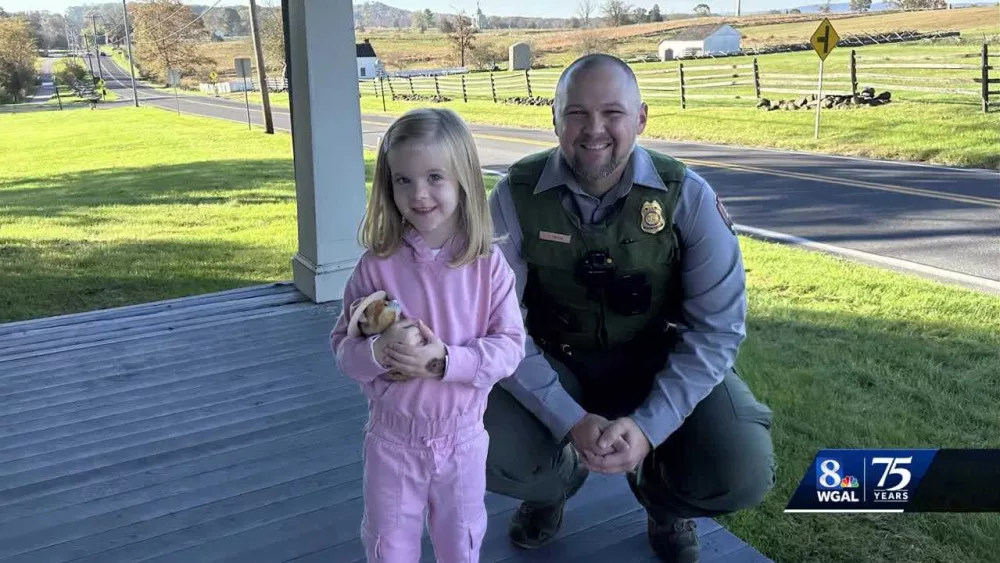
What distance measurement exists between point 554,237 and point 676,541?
735 millimetres

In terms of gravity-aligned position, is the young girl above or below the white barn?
below

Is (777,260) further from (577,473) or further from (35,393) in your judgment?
(35,393)

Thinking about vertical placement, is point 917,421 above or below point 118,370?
below

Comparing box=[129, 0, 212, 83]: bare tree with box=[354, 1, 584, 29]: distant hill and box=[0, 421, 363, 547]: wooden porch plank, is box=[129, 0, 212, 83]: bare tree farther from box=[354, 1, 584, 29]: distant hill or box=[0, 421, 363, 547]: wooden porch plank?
box=[0, 421, 363, 547]: wooden porch plank

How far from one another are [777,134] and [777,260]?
24.2 ft

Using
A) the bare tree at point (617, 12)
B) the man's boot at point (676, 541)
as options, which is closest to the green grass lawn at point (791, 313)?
the man's boot at point (676, 541)

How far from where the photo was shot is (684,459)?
5.49 feet

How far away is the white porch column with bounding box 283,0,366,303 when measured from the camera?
3602mm

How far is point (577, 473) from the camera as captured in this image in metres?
1.89

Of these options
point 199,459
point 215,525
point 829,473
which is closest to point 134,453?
point 199,459

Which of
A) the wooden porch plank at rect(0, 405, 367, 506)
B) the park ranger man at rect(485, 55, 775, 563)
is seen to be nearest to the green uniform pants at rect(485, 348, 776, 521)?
the park ranger man at rect(485, 55, 775, 563)

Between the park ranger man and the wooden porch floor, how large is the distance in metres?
0.24

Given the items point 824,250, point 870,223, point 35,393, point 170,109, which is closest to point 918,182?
point 870,223

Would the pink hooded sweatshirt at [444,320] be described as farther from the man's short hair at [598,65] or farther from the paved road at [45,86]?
the paved road at [45,86]
